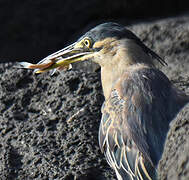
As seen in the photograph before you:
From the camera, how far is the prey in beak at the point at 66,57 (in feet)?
10.9

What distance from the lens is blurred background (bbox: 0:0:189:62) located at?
461cm

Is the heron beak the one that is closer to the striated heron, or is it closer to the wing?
the striated heron

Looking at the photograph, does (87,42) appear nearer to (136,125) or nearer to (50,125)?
(50,125)

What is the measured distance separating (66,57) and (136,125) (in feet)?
3.17

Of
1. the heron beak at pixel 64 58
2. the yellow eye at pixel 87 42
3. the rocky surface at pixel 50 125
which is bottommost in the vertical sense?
the rocky surface at pixel 50 125

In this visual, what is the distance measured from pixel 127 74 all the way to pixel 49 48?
1778mm

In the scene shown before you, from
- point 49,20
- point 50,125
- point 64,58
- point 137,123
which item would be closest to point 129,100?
point 137,123

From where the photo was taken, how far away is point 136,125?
2.70m

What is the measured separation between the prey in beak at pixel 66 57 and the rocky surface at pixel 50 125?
99mm

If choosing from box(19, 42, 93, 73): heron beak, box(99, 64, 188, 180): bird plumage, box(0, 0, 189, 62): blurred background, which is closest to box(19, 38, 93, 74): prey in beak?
box(19, 42, 93, 73): heron beak

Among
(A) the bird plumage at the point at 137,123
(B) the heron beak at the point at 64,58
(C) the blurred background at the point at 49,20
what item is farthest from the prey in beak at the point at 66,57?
(C) the blurred background at the point at 49,20

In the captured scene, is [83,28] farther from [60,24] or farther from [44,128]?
[44,128]

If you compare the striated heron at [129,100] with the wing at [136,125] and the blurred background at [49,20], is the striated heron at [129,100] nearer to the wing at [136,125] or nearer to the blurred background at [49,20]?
the wing at [136,125]

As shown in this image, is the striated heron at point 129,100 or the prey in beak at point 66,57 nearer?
the striated heron at point 129,100
